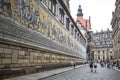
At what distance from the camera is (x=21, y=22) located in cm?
1479

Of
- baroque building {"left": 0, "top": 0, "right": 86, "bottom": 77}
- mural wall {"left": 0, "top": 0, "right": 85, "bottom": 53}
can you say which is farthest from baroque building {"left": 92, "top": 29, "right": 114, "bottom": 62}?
baroque building {"left": 0, "top": 0, "right": 86, "bottom": 77}

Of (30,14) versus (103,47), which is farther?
(103,47)

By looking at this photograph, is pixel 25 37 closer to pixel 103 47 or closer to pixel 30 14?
pixel 30 14

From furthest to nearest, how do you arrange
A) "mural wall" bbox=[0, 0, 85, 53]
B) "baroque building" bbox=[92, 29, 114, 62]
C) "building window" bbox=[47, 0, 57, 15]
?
"baroque building" bbox=[92, 29, 114, 62] → "building window" bbox=[47, 0, 57, 15] → "mural wall" bbox=[0, 0, 85, 53]

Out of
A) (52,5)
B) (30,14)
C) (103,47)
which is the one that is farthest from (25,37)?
(103,47)

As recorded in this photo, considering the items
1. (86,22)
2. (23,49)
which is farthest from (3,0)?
(86,22)

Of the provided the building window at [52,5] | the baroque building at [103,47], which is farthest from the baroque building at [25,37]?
the baroque building at [103,47]

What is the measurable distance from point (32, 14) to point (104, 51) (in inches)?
4207

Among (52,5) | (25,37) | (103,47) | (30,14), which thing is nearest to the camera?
(25,37)

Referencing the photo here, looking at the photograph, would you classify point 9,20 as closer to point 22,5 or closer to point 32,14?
point 22,5

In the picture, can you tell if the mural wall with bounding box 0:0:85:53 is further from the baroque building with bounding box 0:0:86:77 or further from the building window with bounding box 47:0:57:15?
the building window with bounding box 47:0:57:15

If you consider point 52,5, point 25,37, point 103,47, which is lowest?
point 25,37

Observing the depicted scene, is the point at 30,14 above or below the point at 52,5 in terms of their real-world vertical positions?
below

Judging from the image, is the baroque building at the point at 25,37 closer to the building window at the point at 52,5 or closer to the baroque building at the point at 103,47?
the building window at the point at 52,5
